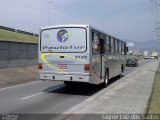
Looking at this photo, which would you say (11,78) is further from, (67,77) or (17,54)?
(67,77)

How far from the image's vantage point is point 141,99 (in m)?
12.7

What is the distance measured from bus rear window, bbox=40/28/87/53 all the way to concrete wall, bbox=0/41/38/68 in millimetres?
8332

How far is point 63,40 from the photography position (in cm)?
1412

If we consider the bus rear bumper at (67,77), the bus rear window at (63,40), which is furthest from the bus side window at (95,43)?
the bus rear bumper at (67,77)

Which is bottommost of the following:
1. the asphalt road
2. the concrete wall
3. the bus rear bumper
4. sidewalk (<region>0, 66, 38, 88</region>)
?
the asphalt road

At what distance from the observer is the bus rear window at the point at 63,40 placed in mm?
13766

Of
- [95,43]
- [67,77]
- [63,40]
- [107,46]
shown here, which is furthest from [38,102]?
[107,46]

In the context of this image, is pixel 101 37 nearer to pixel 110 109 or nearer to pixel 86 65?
pixel 86 65

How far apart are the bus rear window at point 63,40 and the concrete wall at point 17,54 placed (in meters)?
8.33

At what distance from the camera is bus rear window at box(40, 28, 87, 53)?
1377 cm

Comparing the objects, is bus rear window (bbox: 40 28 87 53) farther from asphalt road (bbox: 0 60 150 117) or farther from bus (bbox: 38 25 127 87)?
asphalt road (bbox: 0 60 150 117)

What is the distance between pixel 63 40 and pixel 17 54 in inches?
440

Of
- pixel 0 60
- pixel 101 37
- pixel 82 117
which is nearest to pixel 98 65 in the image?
pixel 101 37

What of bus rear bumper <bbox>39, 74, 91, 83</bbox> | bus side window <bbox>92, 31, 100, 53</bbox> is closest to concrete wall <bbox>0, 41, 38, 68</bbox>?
bus rear bumper <bbox>39, 74, 91, 83</bbox>
